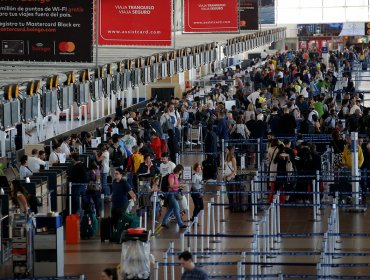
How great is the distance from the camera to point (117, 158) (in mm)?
27438

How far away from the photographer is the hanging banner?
22.5m

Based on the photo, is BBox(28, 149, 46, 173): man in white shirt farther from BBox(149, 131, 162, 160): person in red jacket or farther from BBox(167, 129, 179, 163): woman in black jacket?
BBox(167, 129, 179, 163): woman in black jacket

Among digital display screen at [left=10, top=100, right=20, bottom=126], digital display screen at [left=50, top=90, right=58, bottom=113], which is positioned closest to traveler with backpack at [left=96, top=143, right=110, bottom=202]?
digital display screen at [left=10, top=100, right=20, bottom=126]

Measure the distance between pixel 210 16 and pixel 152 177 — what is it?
1792 centimetres

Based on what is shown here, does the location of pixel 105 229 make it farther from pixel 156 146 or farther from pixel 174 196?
pixel 156 146

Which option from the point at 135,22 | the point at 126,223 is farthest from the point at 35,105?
the point at 126,223

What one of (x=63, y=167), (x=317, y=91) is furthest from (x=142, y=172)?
(x=317, y=91)

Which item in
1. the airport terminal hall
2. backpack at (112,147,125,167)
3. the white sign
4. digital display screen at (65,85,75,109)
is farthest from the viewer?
digital display screen at (65,85,75,109)

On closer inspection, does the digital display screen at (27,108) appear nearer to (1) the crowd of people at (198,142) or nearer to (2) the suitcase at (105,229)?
(1) the crowd of people at (198,142)

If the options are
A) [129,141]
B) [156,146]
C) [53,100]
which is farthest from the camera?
[156,146]

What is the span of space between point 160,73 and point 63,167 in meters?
13.5

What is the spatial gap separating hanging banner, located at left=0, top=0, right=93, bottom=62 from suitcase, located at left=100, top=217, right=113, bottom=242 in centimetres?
301

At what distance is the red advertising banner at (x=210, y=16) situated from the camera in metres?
41.3

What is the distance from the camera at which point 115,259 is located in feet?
65.3
